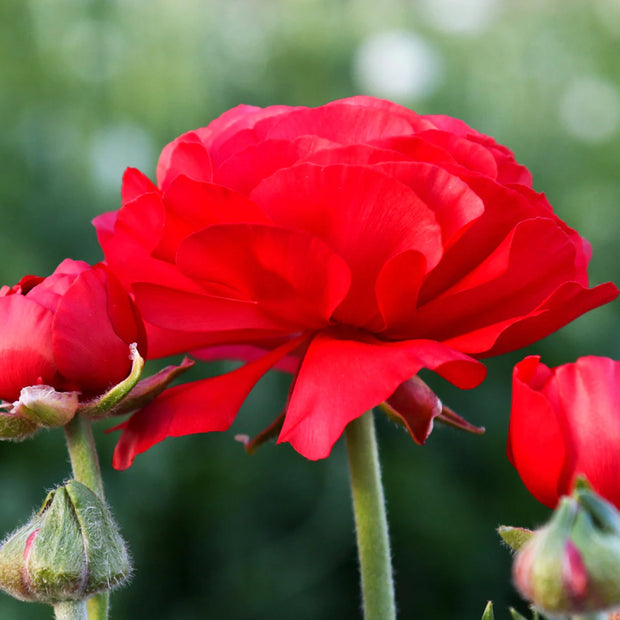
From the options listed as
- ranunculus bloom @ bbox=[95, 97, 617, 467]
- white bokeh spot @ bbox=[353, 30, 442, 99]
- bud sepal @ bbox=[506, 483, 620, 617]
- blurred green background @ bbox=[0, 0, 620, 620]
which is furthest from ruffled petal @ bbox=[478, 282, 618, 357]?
white bokeh spot @ bbox=[353, 30, 442, 99]

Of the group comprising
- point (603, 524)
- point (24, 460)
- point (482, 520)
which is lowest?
point (603, 524)

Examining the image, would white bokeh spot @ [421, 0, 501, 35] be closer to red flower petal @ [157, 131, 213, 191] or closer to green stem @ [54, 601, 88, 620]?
red flower petal @ [157, 131, 213, 191]

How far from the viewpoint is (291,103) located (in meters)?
1.76

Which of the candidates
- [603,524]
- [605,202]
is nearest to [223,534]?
[605,202]

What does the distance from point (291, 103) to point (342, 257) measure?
1446mm

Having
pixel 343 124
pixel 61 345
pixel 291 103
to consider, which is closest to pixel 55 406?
pixel 61 345

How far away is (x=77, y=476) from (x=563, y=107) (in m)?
1.80

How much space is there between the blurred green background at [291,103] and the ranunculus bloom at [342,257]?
3.17 ft

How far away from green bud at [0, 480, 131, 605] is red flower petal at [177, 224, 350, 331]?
86 millimetres

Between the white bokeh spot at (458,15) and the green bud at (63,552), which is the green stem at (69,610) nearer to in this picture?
the green bud at (63,552)

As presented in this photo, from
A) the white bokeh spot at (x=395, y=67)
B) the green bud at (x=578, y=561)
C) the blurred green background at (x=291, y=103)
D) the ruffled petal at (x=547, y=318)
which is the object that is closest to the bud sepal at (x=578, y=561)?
the green bud at (x=578, y=561)

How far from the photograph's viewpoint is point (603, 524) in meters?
0.23

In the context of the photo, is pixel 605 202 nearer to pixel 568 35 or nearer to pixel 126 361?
pixel 568 35

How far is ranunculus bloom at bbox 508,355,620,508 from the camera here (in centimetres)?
27
